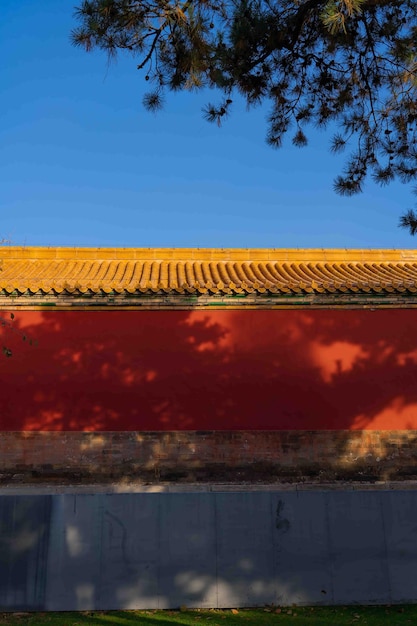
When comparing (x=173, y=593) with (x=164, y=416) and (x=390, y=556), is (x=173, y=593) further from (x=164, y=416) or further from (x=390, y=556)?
(x=164, y=416)

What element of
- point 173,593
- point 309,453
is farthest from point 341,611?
point 309,453

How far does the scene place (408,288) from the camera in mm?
7660

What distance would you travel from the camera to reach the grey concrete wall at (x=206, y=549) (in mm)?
4824

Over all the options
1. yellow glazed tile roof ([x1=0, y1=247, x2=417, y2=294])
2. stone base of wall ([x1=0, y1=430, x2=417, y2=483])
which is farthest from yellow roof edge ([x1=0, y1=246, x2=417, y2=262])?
stone base of wall ([x1=0, y1=430, x2=417, y2=483])

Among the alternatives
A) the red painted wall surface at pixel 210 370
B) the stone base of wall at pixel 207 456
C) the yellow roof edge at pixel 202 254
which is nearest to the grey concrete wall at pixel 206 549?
the stone base of wall at pixel 207 456

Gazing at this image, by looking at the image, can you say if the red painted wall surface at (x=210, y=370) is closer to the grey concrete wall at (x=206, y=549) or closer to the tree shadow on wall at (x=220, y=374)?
the tree shadow on wall at (x=220, y=374)

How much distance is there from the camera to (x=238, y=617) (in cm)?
462

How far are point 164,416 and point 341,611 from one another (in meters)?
3.43

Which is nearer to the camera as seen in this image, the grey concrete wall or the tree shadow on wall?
the grey concrete wall

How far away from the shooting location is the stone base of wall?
720 centimetres

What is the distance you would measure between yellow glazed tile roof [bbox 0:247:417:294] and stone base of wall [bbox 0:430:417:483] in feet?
6.73

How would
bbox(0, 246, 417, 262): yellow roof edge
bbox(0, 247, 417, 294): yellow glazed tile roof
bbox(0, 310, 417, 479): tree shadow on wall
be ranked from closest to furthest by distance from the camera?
bbox(0, 310, 417, 479): tree shadow on wall < bbox(0, 247, 417, 294): yellow glazed tile roof < bbox(0, 246, 417, 262): yellow roof edge

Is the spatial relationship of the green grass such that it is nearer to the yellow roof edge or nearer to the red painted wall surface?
the red painted wall surface

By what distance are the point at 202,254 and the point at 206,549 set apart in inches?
249
